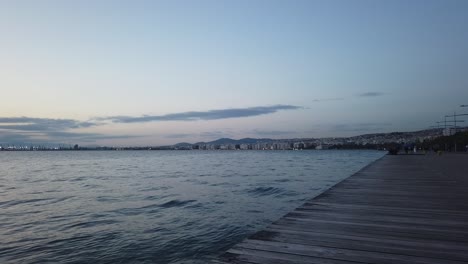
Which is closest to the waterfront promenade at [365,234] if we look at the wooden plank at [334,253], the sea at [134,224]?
the wooden plank at [334,253]

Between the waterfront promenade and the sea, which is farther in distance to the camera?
the sea

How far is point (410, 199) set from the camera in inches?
341

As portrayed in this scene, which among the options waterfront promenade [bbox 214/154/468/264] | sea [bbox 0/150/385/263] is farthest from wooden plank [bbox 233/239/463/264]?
sea [bbox 0/150/385/263]

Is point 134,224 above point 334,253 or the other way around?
the other way around

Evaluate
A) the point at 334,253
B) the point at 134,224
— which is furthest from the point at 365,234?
the point at 134,224

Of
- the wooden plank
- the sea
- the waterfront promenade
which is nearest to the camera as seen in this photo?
the wooden plank

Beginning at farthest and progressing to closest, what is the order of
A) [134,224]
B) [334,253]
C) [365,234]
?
1. [134,224]
2. [365,234]
3. [334,253]

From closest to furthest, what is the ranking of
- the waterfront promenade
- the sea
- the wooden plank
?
the wooden plank, the waterfront promenade, the sea

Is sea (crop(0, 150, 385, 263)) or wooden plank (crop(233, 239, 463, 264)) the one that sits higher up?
wooden plank (crop(233, 239, 463, 264))

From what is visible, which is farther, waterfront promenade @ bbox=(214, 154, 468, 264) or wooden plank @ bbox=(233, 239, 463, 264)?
waterfront promenade @ bbox=(214, 154, 468, 264)

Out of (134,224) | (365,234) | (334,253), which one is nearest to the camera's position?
(334,253)

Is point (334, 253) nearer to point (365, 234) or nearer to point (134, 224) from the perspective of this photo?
point (365, 234)

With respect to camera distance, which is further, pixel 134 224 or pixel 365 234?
pixel 134 224

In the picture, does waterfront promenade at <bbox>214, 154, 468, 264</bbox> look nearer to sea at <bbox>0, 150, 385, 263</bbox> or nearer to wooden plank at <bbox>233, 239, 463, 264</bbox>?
wooden plank at <bbox>233, 239, 463, 264</bbox>
